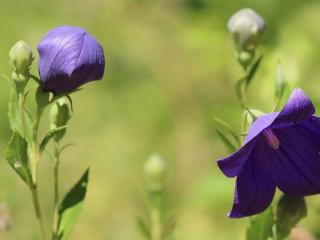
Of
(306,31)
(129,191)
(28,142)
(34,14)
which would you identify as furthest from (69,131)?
(28,142)

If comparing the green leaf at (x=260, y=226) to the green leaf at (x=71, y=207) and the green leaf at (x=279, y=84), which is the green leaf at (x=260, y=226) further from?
the green leaf at (x=71, y=207)

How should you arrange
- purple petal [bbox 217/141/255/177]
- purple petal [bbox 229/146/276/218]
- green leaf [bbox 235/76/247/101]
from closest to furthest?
purple petal [bbox 217/141/255/177]
purple petal [bbox 229/146/276/218]
green leaf [bbox 235/76/247/101]

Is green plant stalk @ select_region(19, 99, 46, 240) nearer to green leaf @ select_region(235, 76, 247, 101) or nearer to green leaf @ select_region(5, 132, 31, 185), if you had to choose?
green leaf @ select_region(5, 132, 31, 185)

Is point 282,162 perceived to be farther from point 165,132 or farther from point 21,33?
point 21,33

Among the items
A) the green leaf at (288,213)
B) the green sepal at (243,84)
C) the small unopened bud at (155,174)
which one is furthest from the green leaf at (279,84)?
the small unopened bud at (155,174)

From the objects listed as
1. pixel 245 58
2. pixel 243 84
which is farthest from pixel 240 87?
pixel 245 58

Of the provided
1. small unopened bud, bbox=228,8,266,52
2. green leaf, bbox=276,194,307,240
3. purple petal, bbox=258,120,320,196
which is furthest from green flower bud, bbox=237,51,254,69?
green leaf, bbox=276,194,307,240
